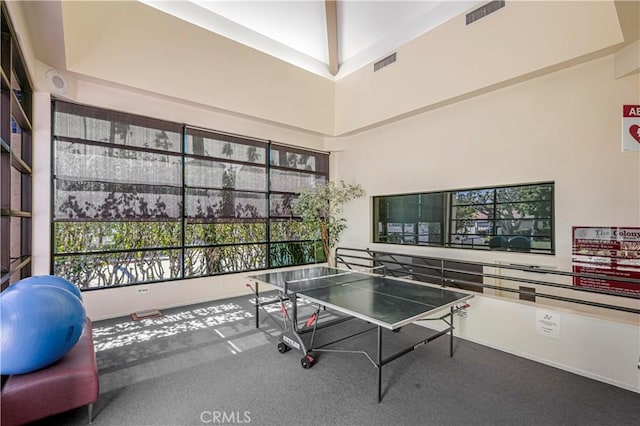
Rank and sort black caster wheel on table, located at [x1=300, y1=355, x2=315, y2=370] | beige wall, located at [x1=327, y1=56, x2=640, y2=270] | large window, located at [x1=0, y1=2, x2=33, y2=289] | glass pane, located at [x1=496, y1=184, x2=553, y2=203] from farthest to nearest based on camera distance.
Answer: glass pane, located at [x1=496, y1=184, x2=553, y2=203]
beige wall, located at [x1=327, y1=56, x2=640, y2=270]
black caster wheel on table, located at [x1=300, y1=355, x2=315, y2=370]
large window, located at [x1=0, y1=2, x2=33, y2=289]

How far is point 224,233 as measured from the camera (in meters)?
5.80

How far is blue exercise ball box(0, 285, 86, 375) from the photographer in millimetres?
1942

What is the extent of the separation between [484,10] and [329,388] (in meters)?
5.30

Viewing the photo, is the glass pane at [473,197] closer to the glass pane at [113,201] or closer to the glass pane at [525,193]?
the glass pane at [525,193]

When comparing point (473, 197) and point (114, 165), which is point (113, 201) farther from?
point (473, 197)

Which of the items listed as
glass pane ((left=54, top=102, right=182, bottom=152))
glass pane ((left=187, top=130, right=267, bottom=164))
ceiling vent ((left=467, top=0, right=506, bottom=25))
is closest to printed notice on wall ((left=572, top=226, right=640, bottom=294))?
ceiling vent ((left=467, top=0, right=506, bottom=25))

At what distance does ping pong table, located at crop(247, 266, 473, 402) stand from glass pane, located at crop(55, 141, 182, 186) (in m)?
2.60

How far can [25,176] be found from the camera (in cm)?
391

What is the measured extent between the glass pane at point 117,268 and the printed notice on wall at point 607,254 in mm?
5911

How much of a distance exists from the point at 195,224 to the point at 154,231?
66 cm

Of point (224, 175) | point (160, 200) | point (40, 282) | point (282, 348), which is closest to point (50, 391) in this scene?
point (40, 282)

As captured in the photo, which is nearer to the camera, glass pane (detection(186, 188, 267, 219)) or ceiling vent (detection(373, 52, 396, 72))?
glass pane (detection(186, 188, 267, 219))

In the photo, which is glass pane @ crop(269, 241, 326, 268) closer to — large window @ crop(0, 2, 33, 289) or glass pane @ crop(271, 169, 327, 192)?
glass pane @ crop(271, 169, 327, 192)

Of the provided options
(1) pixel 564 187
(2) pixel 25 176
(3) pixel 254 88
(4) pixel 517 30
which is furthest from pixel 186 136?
(1) pixel 564 187
